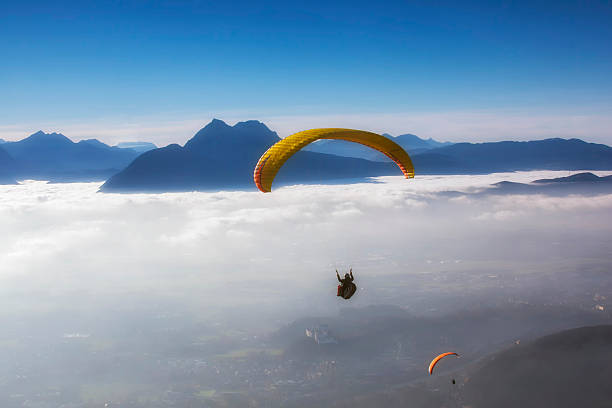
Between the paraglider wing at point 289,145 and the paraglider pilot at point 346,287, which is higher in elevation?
the paraglider wing at point 289,145

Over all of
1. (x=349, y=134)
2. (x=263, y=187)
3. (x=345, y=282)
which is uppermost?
(x=349, y=134)

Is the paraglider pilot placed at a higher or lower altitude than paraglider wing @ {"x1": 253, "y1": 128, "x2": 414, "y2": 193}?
lower

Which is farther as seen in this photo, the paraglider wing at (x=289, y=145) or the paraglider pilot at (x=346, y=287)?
the paraglider wing at (x=289, y=145)

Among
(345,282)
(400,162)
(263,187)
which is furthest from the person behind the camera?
(400,162)

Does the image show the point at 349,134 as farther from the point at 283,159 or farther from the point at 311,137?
the point at 283,159

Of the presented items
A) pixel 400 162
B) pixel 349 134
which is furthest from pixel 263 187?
pixel 400 162

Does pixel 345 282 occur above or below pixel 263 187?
below

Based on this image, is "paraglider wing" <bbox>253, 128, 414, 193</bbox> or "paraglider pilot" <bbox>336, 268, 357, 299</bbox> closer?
"paraglider pilot" <bbox>336, 268, 357, 299</bbox>

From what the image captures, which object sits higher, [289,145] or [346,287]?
[289,145]

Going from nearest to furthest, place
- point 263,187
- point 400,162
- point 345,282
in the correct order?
1. point 345,282
2. point 263,187
3. point 400,162

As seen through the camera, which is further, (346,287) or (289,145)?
(289,145)

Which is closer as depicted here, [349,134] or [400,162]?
[349,134]
